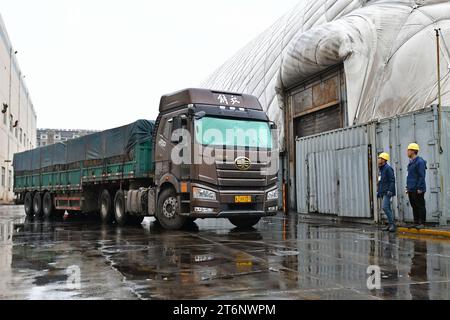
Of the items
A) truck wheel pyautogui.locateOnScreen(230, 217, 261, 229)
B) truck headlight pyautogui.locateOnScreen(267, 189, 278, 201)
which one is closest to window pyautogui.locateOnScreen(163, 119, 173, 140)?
truck headlight pyautogui.locateOnScreen(267, 189, 278, 201)

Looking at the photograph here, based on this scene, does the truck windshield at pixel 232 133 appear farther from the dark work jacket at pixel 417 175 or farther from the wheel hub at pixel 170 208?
the dark work jacket at pixel 417 175

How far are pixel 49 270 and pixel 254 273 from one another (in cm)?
270

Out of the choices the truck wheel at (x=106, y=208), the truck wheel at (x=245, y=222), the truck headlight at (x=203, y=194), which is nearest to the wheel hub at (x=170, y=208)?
the truck headlight at (x=203, y=194)

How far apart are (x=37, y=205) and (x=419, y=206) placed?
15.4 m

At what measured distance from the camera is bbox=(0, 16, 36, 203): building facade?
4078 centimetres

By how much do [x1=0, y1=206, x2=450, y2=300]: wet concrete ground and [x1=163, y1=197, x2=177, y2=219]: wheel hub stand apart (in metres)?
1.24

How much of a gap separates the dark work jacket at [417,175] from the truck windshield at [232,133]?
3.35 m

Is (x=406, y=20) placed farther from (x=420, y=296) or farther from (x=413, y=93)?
(x=420, y=296)

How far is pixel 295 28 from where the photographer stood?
26312 millimetres

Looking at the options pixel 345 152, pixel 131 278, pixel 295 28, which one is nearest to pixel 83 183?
pixel 345 152

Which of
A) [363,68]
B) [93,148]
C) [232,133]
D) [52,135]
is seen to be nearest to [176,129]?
[232,133]

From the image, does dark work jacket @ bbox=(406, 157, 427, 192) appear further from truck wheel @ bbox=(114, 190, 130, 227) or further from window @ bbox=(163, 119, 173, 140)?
truck wheel @ bbox=(114, 190, 130, 227)

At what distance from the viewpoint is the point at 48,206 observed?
59.5 ft
